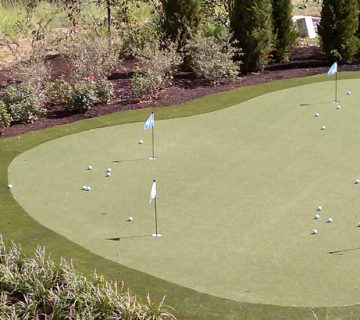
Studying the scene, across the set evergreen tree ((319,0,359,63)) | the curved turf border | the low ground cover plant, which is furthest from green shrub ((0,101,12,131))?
evergreen tree ((319,0,359,63))

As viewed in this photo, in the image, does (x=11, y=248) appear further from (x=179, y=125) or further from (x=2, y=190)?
(x=179, y=125)

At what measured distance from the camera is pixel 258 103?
1144 centimetres

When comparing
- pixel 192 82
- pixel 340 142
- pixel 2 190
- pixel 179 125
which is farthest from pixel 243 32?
pixel 2 190

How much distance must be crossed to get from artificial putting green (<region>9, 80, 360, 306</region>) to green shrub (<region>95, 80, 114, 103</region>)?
1367 mm

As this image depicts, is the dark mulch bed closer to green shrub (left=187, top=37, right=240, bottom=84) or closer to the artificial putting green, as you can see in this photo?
green shrub (left=187, top=37, right=240, bottom=84)

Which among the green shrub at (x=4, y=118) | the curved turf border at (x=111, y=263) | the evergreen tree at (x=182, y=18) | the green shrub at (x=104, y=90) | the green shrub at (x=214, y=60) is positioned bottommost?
the curved turf border at (x=111, y=263)

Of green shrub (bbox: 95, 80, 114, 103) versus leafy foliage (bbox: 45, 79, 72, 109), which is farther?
A: leafy foliage (bbox: 45, 79, 72, 109)

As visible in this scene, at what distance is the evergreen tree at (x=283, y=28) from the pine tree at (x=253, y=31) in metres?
0.54

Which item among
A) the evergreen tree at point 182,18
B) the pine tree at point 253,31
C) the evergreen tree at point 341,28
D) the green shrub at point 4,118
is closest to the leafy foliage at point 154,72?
the evergreen tree at point 182,18

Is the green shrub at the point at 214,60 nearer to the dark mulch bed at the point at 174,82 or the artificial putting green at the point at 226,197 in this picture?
the dark mulch bed at the point at 174,82

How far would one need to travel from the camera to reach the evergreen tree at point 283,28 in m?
14.0

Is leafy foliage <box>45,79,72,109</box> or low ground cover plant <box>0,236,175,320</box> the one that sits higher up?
leafy foliage <box>45,79,72,109</box>

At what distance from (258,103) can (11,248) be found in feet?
19.4

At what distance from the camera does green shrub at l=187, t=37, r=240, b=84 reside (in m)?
12.6
